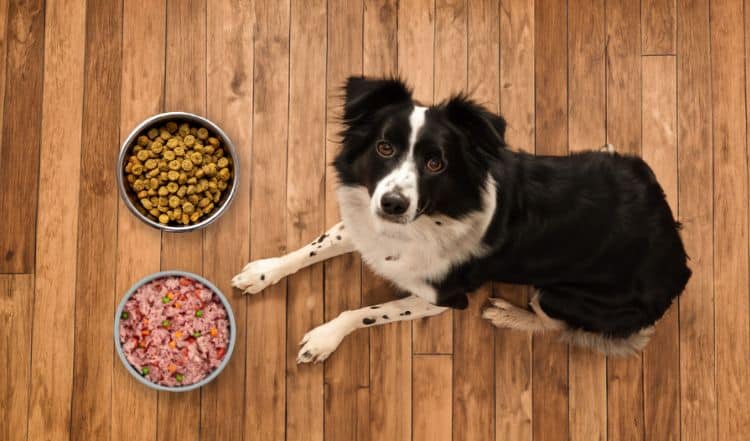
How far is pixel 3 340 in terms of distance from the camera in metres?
2.65

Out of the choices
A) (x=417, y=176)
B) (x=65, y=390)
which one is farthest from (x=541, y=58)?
(x=65, y=390)

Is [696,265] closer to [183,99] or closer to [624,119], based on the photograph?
[624,119]

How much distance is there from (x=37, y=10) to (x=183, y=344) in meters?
1.54

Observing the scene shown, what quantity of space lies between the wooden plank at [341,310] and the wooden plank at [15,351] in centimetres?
123

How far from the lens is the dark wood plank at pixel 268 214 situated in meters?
2.69

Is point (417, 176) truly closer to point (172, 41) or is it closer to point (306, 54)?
point (306, 54)

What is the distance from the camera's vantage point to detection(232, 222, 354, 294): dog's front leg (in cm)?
259

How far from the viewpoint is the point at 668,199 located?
278cm

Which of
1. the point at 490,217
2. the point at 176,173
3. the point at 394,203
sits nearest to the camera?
the point at 394,203

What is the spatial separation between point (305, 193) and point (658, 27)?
67.3 inches

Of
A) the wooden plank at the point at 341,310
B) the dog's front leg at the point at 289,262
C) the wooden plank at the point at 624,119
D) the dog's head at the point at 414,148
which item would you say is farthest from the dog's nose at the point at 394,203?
the wooden plank at the point at 624,119

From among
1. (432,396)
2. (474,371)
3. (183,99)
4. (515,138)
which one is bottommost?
(432,396)

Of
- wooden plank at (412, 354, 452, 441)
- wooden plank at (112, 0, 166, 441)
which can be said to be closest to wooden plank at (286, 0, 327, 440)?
wooden plank at (412, 354, 452, 441)

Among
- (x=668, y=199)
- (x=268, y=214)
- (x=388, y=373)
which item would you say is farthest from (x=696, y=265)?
(x=268, y=214)
